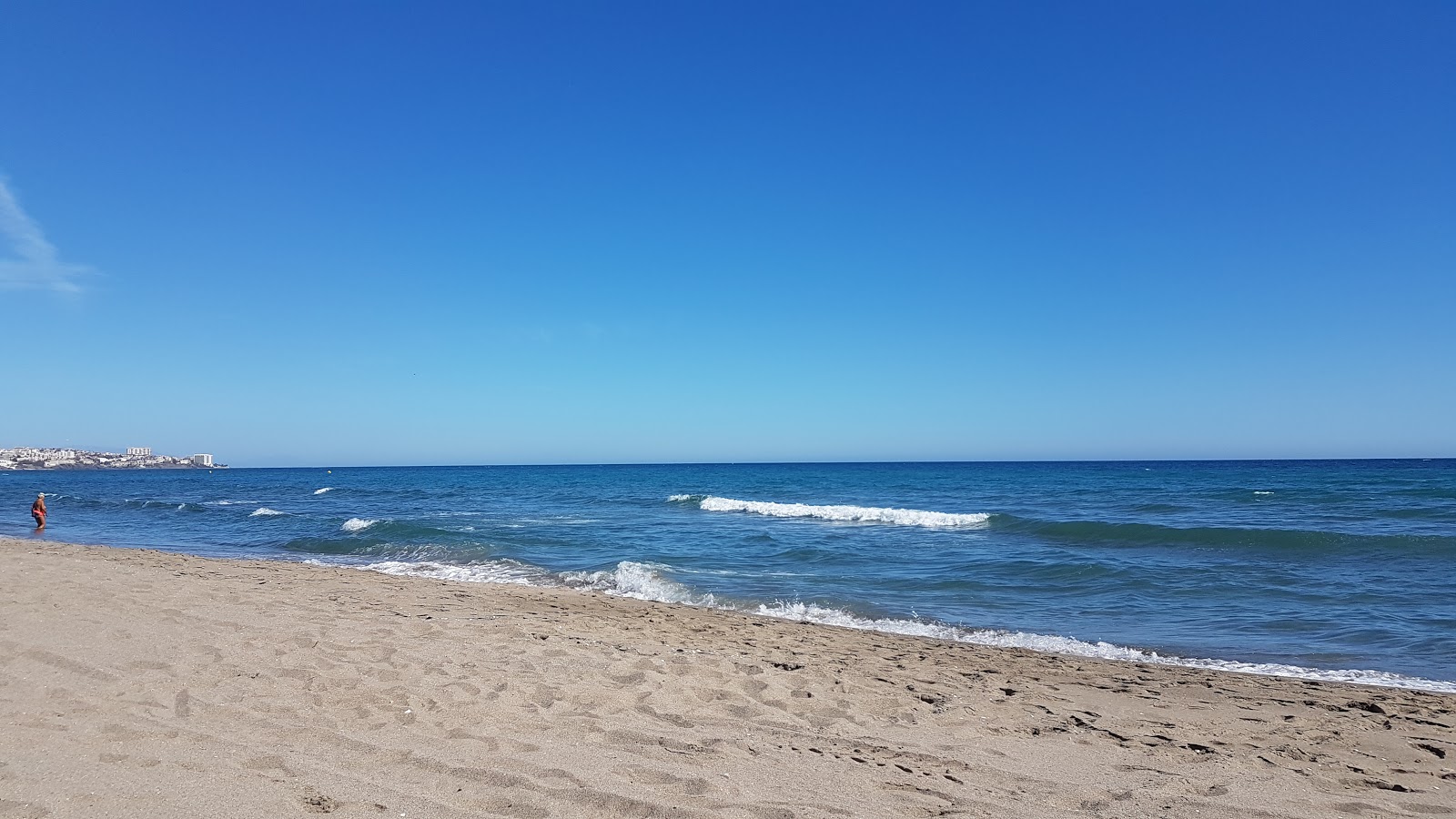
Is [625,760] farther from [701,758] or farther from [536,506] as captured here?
[536,506]

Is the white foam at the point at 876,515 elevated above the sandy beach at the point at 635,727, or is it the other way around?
the sandy beach at the point at 635,727

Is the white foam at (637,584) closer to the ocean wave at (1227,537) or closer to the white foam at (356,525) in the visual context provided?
the ocean wave at (1227,537)

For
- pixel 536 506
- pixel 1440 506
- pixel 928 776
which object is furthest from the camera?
pixel 536 506

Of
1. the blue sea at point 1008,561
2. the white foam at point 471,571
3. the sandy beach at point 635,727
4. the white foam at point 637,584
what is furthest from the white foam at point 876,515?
the sandy beach at point 635,727

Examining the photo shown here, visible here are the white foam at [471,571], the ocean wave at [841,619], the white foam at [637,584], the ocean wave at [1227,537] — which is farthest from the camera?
the ocean wave at [1227,537]

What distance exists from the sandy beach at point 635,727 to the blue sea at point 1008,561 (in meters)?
1.92

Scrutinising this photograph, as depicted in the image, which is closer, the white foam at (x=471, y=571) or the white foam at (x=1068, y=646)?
the white foam at (x=1068, y=646)

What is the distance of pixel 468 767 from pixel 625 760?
0.86m

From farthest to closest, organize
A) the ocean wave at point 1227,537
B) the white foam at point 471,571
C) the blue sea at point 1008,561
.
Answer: the ocean wave at point 1227,537 < the white foam at point 471,571 < the blue sea at point 1008,561

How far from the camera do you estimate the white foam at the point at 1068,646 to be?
7.72m

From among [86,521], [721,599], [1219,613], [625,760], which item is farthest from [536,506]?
[625,760]

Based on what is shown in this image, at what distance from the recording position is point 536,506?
33.9 metres

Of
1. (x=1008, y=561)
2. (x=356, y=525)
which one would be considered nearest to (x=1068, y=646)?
(x=1008, y=561)

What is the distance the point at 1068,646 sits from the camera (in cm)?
924
